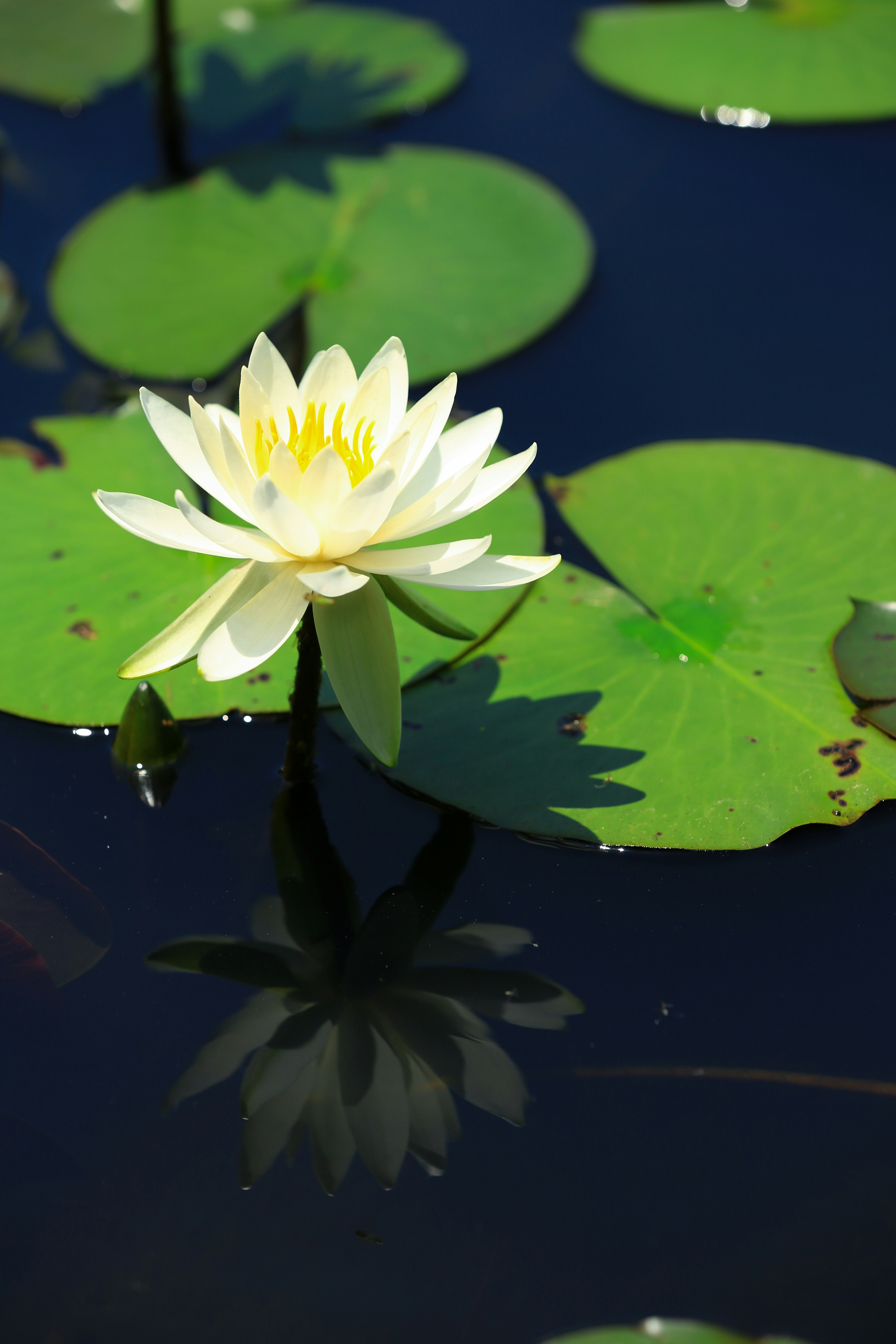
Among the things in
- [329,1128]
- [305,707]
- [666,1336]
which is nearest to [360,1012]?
[329,1128]

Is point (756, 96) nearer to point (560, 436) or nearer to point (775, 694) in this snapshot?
point (560, 436)

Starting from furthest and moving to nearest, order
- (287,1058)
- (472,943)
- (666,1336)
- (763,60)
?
1. (763,60)
2. (472,943)
3. (287,1058)
4. (666,1336)

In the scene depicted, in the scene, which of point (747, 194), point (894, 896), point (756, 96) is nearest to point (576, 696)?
point (894, 896)

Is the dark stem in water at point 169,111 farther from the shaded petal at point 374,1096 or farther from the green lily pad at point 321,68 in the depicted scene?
the shaded petal at point 374,1096

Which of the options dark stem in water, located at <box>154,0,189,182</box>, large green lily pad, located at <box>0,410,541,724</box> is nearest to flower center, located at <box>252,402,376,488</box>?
large green lily pad, located at <box>0,410,541,724</box>

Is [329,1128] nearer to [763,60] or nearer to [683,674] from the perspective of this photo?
[683,674]

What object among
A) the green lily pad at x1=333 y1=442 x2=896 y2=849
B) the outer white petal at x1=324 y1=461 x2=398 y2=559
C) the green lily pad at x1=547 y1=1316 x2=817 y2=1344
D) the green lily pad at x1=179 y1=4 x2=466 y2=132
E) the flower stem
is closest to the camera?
the green lily pad at x1=547 y1=1316 x2=817 y2=1344

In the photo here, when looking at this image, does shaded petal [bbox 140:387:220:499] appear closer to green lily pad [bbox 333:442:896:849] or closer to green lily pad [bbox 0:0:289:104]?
green lily pad [bbox 333:442:896:849]
